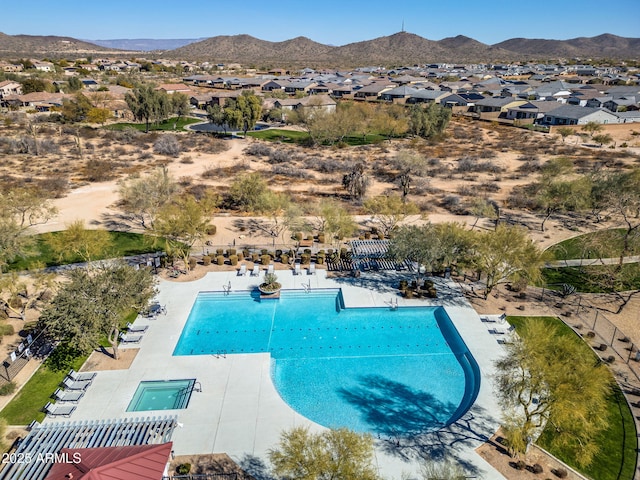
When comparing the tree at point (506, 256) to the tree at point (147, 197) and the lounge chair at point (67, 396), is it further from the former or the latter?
the tree at point (147, 197)

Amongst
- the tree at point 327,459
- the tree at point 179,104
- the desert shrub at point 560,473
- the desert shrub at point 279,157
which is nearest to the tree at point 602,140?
the desert shrub at point 279,157

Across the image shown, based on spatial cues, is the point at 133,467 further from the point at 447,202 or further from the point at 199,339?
the point at 447,202

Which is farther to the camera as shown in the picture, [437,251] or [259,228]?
[259,228]

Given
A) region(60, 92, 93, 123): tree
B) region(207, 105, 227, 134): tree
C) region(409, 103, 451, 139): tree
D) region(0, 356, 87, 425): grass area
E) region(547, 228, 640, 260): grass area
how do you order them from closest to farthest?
region(0, 356, 87, 425): grass area, region(547, 228, 640, 260): grass area, region(409, 103, 451, 139): tree, region(207, 105, 227, 134): tree, region(60, 92, 93, 123): tree

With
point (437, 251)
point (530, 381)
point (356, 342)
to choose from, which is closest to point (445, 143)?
point (437, 251)

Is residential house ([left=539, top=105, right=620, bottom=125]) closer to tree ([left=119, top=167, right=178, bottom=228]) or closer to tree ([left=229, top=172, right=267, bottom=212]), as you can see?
tree ([left=229, top=172, right=267, bottom=212])

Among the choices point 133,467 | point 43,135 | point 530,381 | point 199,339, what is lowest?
point 199,339

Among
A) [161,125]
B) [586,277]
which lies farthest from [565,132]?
[161,125]

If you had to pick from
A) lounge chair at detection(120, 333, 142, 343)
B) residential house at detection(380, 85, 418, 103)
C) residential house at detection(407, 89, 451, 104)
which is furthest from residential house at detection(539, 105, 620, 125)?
lounge chair at detection(120, 333, 142, 343)

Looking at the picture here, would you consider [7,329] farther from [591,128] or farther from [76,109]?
[591,128]
